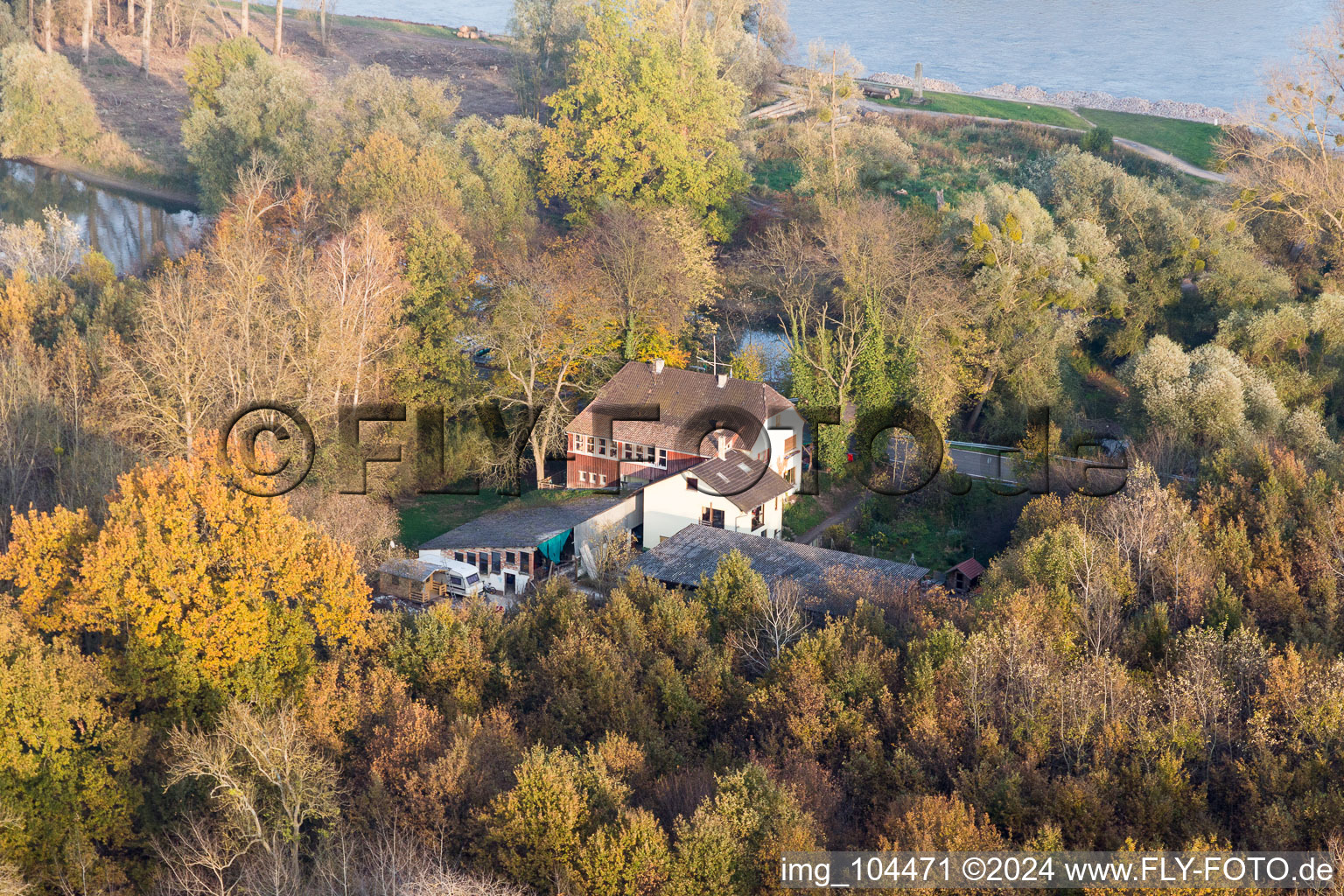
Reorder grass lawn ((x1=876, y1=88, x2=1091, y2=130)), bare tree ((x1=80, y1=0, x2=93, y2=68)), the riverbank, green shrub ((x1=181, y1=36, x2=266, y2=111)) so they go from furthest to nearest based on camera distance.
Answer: bare tree ((x1=80, y1=0, x2=93, y2=68)) < the riverbank < grass lawn ((x1=876, y1=88, x2=1091, y2=130)) < green shrub ((x1=181, y1=36, x2=266, y2=111))

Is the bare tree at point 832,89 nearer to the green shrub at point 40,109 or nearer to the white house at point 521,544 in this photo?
the white house at point 521,544

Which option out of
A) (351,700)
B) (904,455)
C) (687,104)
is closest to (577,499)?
(904,455)

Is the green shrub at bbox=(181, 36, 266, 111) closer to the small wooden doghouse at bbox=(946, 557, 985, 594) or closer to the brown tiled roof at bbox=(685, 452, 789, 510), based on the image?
the brown tiled roof at bbox=(685, 452, 789, 510)

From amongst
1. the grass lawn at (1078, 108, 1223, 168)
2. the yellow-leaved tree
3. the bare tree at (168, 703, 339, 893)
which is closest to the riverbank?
the grass lawn at (1078, 108, 1223, 168)

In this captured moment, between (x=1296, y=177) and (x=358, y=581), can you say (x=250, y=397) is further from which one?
(x=1296, y=177)

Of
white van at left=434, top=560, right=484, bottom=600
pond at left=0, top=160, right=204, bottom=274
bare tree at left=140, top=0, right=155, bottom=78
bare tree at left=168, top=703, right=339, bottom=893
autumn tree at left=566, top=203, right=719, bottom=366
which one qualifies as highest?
bare tree at left=140, top=0, right=155, bottom=78

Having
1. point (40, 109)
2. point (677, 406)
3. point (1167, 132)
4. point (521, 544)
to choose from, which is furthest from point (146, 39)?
point (1167, 132)

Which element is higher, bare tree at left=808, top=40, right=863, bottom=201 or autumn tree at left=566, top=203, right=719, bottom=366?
bare tree at left=808, top=40, right=863, bottom=201

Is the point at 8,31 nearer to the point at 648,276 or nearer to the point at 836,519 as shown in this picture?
the point at 648,276
